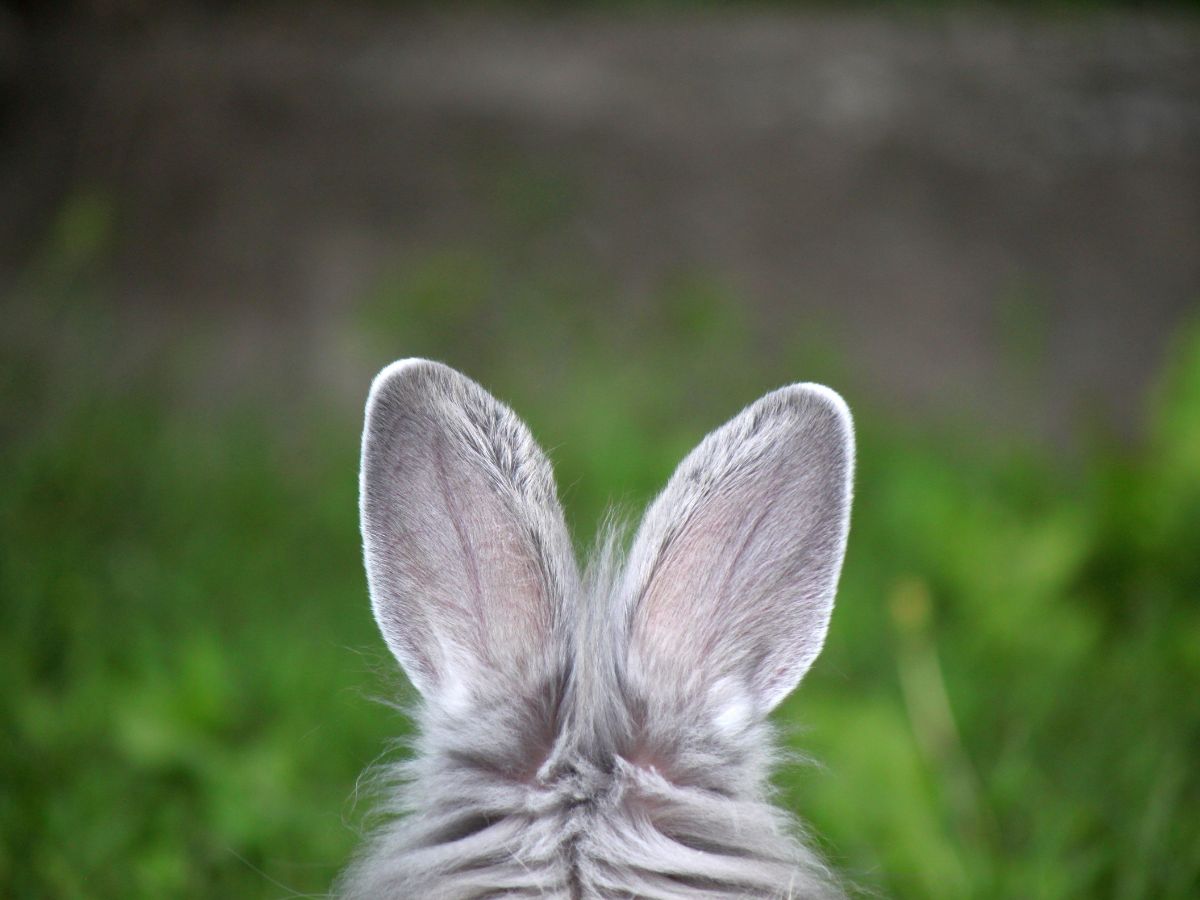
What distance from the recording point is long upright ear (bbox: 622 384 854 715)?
209 cm

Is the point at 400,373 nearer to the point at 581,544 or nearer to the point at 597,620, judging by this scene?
the point at 597,620

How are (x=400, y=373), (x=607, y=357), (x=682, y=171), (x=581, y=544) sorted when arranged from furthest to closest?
(x=682, y=171) < (x=607, y=357) < (x=581, y=544) < (x=400, y=373)

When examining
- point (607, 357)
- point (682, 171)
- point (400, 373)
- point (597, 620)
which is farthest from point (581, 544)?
point (682, 171)

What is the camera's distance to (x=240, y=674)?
3.47 meters

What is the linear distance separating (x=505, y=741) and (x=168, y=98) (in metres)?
4.44

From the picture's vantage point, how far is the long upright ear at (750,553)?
2086 mm

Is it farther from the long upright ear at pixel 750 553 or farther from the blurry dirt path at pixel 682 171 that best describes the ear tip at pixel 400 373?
the blurry dirt path at pixel 682 171

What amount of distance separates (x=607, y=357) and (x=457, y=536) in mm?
3085

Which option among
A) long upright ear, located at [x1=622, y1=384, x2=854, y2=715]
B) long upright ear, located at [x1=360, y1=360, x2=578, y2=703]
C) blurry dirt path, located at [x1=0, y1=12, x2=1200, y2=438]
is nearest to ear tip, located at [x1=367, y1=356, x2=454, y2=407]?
long upright ear, located at [x1=360, y1=360, x2=578, y2=703]

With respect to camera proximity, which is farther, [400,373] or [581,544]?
[581,544]

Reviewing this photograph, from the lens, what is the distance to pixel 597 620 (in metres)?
2.12

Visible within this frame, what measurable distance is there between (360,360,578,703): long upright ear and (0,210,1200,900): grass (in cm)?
31

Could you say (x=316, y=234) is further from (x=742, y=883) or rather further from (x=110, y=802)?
(x=742, y=883)

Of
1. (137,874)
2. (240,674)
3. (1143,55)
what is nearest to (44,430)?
(240,674)
